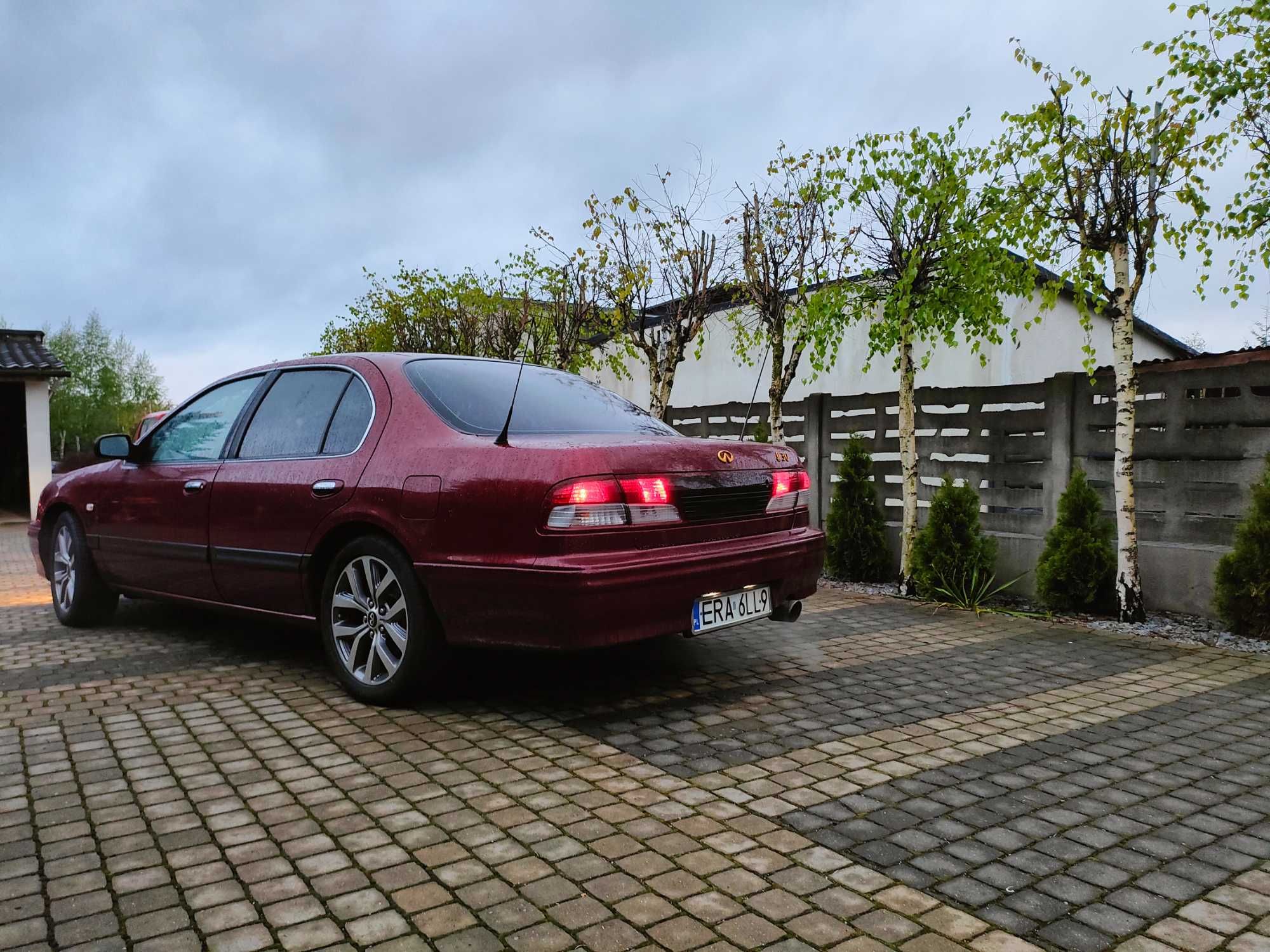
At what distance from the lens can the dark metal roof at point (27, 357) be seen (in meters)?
17.4

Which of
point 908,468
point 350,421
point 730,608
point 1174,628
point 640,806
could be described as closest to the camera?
point 640,806

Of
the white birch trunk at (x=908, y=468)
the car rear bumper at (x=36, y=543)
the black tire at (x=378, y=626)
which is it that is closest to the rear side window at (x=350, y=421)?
the black tire at (x=378, y=626)

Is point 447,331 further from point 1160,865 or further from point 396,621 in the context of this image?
point 1160,865

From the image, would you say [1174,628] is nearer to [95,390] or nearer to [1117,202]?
[1117,202]

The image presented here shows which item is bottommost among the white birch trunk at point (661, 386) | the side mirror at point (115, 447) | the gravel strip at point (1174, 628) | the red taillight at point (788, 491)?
the gravel strip at point (1174, 628)

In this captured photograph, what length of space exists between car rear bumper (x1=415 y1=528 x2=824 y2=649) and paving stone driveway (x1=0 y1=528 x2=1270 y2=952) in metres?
0.45

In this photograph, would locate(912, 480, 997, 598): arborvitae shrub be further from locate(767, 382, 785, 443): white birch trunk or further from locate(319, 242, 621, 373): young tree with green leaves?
locate(319, 242, 621, 373): young tree with green leaves

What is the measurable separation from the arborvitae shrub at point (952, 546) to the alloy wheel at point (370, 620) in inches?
198

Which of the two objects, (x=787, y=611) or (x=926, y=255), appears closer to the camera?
(x=787, y=611)

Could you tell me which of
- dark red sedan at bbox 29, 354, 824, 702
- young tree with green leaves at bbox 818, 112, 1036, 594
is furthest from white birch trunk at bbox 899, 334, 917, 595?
dark red sedan at bbox 29, 354, 824, 702

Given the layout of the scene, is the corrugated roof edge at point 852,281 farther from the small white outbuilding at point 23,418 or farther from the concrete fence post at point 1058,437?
the small white outbuilding at point 23,418

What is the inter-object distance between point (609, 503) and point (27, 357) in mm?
19271

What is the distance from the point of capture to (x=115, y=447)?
569 centimetres

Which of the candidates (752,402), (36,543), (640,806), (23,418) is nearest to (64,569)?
(36,543)
